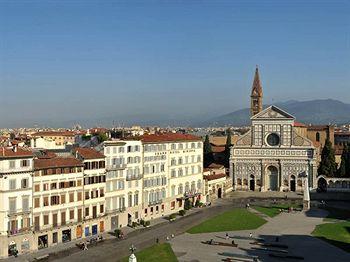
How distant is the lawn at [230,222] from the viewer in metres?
68.9

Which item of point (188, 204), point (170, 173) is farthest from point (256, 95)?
point (170, 173)

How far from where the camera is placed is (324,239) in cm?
6284

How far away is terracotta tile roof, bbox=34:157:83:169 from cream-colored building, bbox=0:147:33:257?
1708mm

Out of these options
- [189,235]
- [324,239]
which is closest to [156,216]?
[189,235]

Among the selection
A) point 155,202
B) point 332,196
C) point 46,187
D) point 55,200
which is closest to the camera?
point 46,187

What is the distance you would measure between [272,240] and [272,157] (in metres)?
48.3

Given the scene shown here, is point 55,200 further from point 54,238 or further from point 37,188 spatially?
point 54,238

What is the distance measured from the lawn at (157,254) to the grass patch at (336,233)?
59.9ft

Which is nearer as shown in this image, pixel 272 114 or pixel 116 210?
pixel 116 210

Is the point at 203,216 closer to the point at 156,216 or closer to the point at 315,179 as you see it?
the point at 156,216

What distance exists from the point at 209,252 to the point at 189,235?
9266 mm

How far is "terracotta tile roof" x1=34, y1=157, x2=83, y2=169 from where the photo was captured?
58469 mm

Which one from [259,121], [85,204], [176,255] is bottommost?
[176,255]

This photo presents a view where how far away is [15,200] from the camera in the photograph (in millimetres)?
55062
